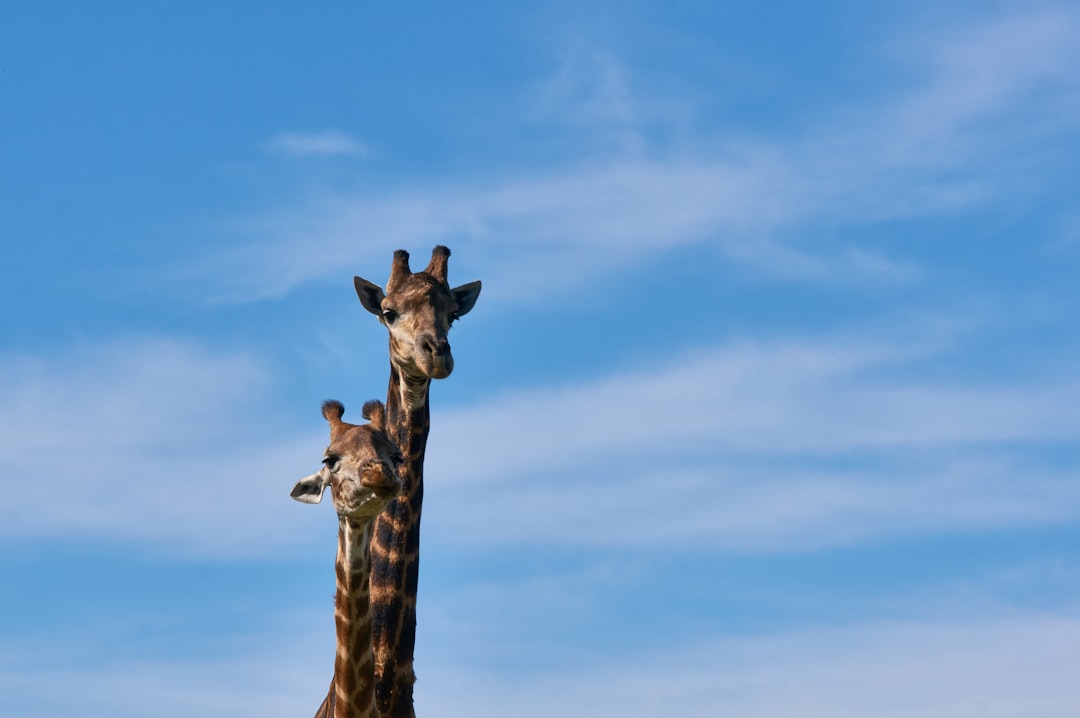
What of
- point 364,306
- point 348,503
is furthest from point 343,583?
point 364,306

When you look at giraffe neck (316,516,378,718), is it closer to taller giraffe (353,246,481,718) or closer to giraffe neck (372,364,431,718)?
giraffe neck (372,364,431,718)

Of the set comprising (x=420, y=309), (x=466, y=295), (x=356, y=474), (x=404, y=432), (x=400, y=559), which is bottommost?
(x=356, y=474)

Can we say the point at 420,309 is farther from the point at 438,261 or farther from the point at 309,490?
the point at 309,490

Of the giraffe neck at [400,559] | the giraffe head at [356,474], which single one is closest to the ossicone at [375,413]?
the giraffe head at [356,474]

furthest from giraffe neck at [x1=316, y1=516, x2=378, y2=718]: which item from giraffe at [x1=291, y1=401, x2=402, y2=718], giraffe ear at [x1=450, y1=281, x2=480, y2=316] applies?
giraffe ear at [x1=450, y1=281, x2=480, y2=316]

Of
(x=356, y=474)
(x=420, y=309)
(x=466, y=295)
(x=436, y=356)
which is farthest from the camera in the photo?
(x=466, y=295)

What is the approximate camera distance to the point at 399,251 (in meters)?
26.6

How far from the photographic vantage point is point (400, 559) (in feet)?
82.7

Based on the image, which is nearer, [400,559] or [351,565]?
[351,565]

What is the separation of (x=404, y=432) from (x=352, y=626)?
342 cm

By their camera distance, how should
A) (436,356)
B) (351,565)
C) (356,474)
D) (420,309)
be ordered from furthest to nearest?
(420,309) < (436,356) < (351,565) < (356,474)

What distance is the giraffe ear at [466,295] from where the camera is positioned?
87.6ft

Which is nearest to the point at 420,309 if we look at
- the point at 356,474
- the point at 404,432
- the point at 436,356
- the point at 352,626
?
the point at 436,356

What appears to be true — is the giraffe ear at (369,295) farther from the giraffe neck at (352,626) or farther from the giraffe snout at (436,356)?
the giraffe neck at (352,626)
